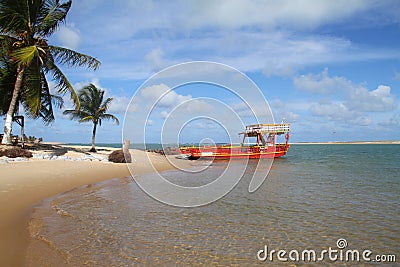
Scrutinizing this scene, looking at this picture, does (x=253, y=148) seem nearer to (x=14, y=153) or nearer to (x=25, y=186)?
(x=14, y=153)

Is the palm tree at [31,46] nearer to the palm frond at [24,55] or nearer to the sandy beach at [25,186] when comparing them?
the palm frond at [24,55]

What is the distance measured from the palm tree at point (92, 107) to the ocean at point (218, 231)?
87.0 feet

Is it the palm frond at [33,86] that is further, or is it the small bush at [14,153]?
the palm frond at [33,86]

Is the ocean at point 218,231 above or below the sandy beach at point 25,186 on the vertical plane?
below

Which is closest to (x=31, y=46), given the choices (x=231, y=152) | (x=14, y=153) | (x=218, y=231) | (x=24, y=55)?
(x=24, y=55)

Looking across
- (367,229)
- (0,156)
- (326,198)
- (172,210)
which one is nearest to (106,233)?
(172,210)

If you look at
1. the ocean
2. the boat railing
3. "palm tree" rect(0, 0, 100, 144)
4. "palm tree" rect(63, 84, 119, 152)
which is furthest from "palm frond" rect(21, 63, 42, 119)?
the boat railing

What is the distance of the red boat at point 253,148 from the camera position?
36750 millimetres

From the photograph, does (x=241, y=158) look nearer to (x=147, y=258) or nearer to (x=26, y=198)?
(x=26, y=198)

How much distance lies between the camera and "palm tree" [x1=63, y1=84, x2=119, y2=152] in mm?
35625

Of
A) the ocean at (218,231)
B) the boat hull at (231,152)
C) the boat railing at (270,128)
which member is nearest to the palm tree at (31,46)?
the ocean at (218,231)

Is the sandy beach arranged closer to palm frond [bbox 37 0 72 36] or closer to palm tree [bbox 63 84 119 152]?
palm frond [bbox 37 0 72 36]

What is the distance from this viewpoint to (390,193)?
41.5ft

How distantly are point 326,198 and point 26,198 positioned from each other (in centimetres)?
1084
